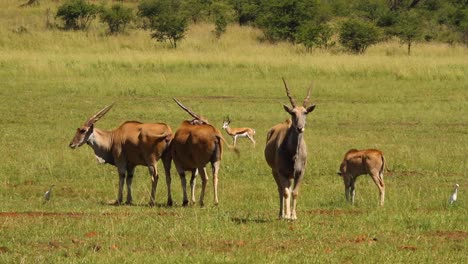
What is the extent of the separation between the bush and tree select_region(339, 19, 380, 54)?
1527 centimetres

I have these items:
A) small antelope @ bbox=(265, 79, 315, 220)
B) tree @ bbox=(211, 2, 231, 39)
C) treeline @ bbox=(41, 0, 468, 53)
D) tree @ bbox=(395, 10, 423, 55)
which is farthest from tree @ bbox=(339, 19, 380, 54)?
small antelope @ bbox=(265, 79, 315, 220)

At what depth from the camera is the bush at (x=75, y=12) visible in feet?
172

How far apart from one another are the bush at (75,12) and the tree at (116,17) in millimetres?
956

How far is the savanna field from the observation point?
28.9 feet

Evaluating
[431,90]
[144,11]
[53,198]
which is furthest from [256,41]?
[53,198]

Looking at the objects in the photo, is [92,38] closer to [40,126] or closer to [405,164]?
→ [40,126]

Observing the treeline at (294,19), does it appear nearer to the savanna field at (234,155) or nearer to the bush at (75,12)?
the bush at (75,12)

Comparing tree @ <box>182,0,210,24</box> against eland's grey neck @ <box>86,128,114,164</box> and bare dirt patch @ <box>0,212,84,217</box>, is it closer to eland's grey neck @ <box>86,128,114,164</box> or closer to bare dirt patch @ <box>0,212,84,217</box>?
eland's grey neck @ <box>86,128,114,164</box>

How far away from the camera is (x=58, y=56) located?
37.6 m

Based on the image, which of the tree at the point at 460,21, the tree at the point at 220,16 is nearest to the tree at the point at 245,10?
the tree at the point at 220,16

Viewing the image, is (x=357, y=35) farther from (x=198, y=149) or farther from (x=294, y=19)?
(x=198, y=149)

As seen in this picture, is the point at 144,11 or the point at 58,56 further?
the point at 144,11

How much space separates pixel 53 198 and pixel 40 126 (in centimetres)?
843

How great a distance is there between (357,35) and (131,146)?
3357 centimetres
